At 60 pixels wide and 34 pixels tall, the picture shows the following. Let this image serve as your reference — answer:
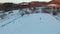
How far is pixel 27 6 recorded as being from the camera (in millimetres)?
4617

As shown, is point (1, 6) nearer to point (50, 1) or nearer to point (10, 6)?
point (10, 6)

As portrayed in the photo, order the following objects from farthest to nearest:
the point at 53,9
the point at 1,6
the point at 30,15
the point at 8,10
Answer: the point at 30,15 < the point at 53,9 < the point at 8,10 < the point at 1,6

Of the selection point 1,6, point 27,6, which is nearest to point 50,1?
point 27,6

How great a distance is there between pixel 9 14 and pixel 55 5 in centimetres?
121

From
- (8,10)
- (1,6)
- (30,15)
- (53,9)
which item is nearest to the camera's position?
(1,6)

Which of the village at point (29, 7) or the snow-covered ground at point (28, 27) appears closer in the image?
the snow-covered ground at point (28, 27)

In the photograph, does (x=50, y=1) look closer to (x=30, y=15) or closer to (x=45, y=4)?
(x=45, y=4)

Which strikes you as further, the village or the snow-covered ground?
the village

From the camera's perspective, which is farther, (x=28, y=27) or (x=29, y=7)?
(x=29, y=7)

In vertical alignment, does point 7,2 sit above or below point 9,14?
above

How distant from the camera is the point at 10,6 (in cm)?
438

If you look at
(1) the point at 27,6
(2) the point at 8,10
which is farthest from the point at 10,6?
(1) the point at 27,6

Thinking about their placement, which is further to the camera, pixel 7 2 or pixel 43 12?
pixel 43 12

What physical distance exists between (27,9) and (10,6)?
2.05ft
